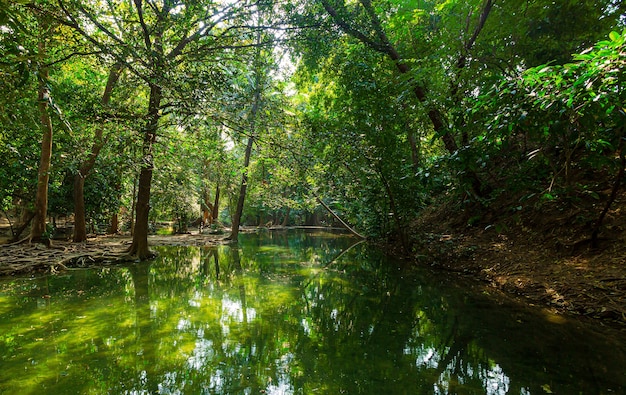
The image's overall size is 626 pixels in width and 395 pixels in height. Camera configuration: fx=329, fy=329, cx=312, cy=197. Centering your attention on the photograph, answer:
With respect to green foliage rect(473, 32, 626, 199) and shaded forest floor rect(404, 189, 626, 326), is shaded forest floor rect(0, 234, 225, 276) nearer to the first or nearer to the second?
shaded forest floor rect(404, 189, 626, 326)

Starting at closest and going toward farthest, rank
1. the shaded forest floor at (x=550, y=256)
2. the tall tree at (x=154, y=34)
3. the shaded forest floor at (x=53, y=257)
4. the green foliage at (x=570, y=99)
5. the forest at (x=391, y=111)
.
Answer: the green foliage at (x=570, y=99) → the forest at (x=391, y=111) → the tall tree at (x=154, y=34) → the shaded forest floor at (x=550, y=256) → the shaded forest floor at (x=53, y=257)

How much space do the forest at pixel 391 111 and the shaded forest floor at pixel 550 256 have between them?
4 centimetres

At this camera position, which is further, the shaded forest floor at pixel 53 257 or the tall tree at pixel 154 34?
the shaded forest floor at pixel 53 257

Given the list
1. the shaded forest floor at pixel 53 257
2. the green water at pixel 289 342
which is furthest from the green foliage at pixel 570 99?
the shaded forest floor at pixel 53 257

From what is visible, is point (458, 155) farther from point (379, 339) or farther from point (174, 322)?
point (174, 322)

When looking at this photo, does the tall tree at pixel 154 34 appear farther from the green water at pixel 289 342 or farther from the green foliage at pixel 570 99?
the green foliage at pixel 570 99

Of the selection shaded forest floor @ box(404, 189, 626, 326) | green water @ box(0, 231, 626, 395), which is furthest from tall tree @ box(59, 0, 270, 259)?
shaded forest floor @ box(404, 189, 626, 326)

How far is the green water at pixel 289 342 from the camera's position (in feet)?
9.80

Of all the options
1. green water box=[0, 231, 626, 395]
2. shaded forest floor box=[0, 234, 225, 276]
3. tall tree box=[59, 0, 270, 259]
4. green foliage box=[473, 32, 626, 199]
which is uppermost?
tall tree box=[59, 0, 270, 259]

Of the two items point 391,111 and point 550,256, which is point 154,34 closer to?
point 391,111

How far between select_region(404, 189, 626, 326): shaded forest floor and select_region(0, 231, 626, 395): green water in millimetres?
552

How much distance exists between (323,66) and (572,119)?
7993mm

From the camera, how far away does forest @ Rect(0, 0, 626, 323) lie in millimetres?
3277

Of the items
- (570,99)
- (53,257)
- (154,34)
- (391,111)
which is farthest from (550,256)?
(53,257)
